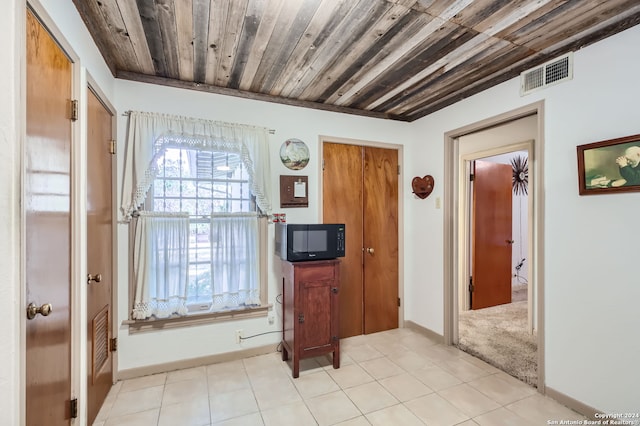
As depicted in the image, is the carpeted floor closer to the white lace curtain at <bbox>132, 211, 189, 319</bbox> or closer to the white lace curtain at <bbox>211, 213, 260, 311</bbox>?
the white lace curtain at <bbox>211, 213, 260, 311</bbox>

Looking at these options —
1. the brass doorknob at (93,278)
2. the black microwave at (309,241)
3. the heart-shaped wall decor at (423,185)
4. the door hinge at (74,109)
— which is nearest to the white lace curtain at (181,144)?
the black microwave at (309,241)

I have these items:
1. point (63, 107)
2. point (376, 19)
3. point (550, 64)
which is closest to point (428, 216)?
point (550, 64)

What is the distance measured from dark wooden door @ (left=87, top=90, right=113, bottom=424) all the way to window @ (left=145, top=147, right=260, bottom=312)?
367 mm

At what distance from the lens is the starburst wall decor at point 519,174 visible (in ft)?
15.9

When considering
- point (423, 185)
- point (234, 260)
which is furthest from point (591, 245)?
point (234, 260)

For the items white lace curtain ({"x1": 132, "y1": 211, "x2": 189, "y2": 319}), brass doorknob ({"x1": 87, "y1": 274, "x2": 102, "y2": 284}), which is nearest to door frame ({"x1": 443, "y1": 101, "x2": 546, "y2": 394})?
white lace curtain ({"x1": 132, "y1": 211, "x2": 189, "y2": 319})

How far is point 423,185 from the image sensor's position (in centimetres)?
313

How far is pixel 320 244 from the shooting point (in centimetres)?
248

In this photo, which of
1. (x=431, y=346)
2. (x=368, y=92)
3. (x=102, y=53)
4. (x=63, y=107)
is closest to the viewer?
(x=63, y=107)

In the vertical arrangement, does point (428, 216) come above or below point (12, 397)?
above

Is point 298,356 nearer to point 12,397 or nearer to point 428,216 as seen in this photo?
point 12,397

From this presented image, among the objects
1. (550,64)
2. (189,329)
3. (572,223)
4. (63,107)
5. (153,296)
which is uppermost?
(550,64)

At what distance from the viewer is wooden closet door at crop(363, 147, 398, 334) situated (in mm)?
3199

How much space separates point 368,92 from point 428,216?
1.45 metres
